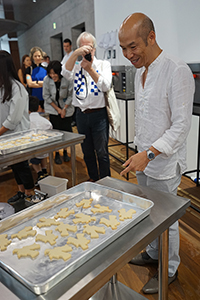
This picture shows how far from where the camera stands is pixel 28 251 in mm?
803

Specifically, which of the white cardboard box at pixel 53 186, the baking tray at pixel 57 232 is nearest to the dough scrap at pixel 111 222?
the baking tray at pixel 57 232

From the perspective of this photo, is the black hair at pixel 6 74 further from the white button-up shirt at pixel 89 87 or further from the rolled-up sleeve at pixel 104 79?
the rolled-up sleeve at pixel 104 79

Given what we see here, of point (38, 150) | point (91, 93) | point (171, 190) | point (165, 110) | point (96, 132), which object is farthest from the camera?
point (96, 132)

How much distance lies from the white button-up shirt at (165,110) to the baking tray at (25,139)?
3.08ft

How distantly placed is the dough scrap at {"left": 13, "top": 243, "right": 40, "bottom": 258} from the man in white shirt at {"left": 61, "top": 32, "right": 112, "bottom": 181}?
5.50 feet

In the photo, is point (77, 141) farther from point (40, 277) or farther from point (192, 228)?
point (40, 277)

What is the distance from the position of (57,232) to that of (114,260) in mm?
244

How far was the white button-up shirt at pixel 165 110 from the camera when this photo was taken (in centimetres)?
117

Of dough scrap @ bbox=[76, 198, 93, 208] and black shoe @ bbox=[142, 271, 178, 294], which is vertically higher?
dough scrap @ bbox=[76, 198, 93, 208]

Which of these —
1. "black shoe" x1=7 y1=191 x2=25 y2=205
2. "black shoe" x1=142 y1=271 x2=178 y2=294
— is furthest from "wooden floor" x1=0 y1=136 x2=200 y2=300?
"black shoe" x1=7 y1=191 x2=25 y2=205

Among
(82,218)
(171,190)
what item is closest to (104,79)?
(171,190)

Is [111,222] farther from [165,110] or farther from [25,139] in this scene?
[25,139]

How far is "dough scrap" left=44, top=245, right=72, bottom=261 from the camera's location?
0.78 metres

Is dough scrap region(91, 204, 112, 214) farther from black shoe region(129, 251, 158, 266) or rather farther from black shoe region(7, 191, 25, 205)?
black shoe region(7, 191, 25, 205)
